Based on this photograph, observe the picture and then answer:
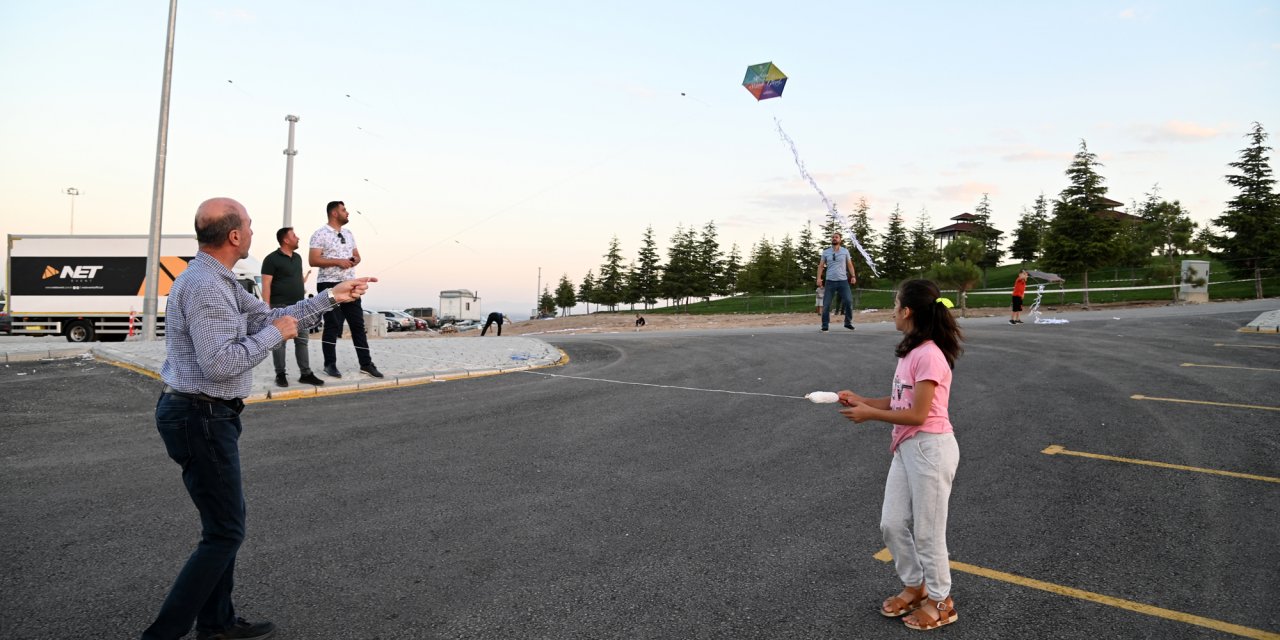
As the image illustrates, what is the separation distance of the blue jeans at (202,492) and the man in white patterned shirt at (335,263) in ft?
19.2

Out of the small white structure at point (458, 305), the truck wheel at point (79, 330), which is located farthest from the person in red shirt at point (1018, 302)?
the small white structure at point (458, 305)

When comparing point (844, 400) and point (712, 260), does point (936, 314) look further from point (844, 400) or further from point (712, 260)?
point (712, 260)

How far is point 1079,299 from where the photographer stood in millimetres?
43656

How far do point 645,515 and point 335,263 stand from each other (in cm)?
606

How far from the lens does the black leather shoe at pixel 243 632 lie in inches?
115

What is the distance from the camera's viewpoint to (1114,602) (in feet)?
11.0

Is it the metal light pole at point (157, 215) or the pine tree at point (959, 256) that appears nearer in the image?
the metal light pole at point (157, 215)

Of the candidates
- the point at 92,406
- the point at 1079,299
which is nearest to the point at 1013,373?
the point at 92,406

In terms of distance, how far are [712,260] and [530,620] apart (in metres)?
74.8

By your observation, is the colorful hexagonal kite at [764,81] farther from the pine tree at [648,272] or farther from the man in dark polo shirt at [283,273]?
the pine tree at [648,272]

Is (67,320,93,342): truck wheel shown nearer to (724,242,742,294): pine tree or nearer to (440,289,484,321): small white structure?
(440,289,484,321): small white structure

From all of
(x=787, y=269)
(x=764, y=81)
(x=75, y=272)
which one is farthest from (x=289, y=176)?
(x=787, y=269)

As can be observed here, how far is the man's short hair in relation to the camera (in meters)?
2.86

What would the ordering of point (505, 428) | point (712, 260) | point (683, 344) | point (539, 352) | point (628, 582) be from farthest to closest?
point (712, 260) < point (683, 344) < point (539, 352) < point (505, 428) < point (628, 582)
